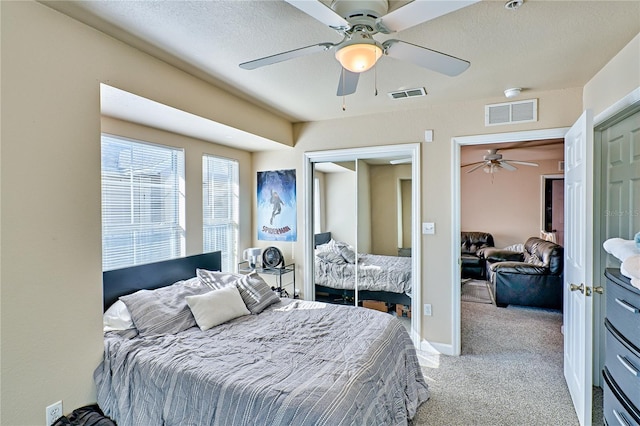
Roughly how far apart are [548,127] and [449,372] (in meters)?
2.43

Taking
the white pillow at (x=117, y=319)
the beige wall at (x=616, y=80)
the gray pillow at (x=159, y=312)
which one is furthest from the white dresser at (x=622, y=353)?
the white pillow at (x=117, y=319)

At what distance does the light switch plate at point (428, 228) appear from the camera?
11.2ft

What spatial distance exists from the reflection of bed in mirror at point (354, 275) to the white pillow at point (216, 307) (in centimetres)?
155

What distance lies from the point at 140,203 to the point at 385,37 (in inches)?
99.3

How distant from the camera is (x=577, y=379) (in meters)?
2.29

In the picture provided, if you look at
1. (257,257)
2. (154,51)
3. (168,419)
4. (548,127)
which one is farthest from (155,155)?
(548,127)

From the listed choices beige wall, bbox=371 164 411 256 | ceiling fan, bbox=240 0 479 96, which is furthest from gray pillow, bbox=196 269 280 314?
ceiling fan, bbox=240 0 479 96

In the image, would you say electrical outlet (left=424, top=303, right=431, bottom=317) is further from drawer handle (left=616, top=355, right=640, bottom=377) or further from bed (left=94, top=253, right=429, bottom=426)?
drawer handle (left=616, top=355, right=640, bottom=377)

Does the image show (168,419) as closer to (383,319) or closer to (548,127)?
(383,319)

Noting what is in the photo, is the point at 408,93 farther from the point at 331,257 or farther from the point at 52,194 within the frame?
the point at 52,194

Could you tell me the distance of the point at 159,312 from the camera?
95.3 inches

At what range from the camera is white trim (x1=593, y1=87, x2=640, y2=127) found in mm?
1930

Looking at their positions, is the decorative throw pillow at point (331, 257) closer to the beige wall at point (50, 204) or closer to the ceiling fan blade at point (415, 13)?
the beige wall at point (50, 204)

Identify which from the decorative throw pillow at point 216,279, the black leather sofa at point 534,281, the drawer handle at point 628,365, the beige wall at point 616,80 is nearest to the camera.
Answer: the drawer handle at point 628,365
